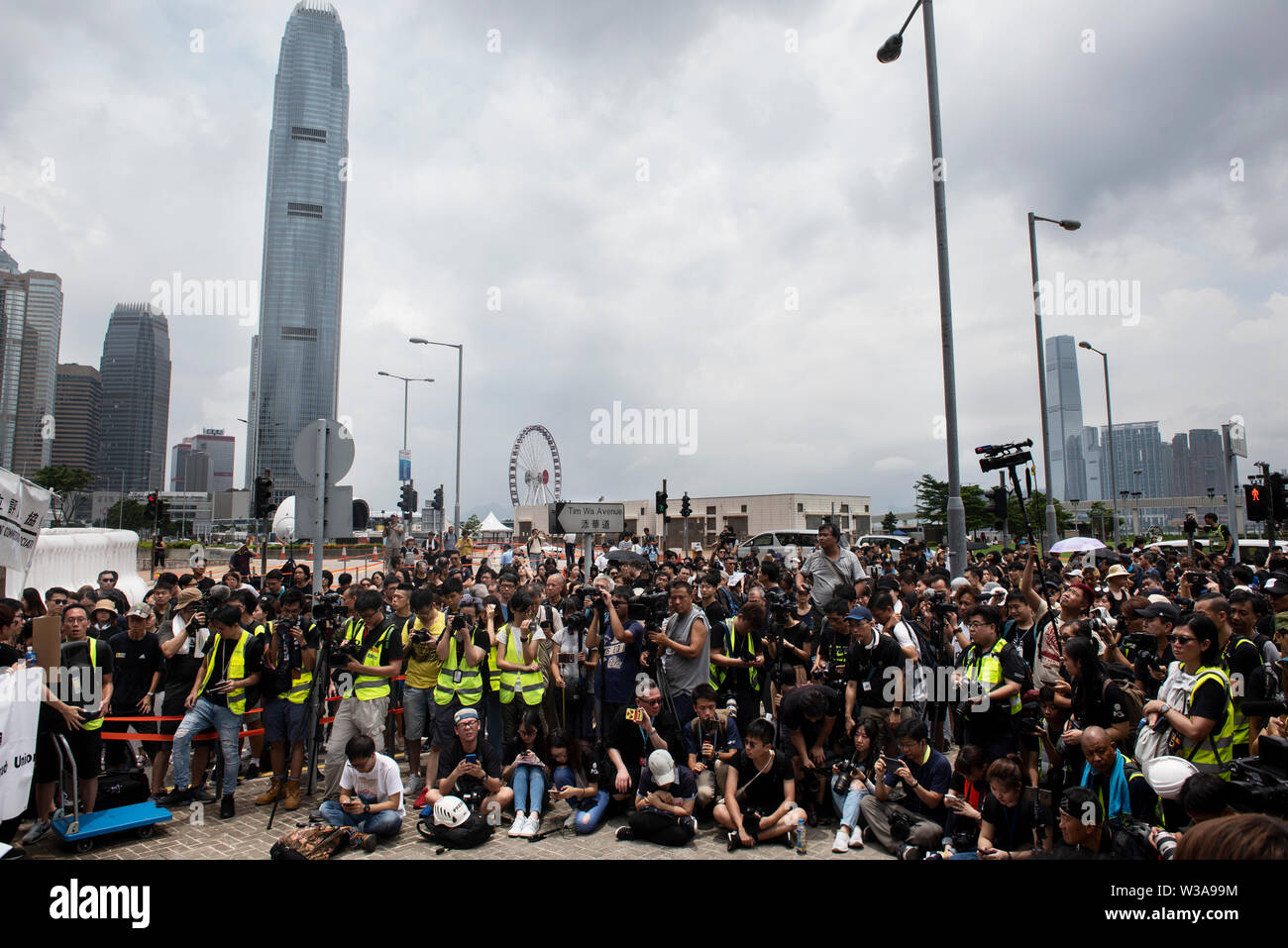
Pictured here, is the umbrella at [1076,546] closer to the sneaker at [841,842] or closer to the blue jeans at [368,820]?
the sneaker at [841,842]

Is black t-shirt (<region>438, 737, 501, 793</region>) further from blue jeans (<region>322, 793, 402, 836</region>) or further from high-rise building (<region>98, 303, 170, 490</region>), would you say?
high-rise building (<region>98, 303, 170, 490</region>)

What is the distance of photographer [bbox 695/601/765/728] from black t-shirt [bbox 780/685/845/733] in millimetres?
575

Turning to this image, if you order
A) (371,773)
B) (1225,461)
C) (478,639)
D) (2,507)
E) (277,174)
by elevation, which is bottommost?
(371,773)

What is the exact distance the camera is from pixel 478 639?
22.5 feet

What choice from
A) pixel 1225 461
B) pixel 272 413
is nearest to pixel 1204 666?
pixel 1225 461

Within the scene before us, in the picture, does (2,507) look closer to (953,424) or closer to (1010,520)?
(953,424)

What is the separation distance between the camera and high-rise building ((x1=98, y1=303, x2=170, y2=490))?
460 ft

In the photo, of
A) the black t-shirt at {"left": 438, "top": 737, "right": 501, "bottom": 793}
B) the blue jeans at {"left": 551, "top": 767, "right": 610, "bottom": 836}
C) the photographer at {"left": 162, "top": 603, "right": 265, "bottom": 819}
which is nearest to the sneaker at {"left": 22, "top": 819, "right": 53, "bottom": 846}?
the photographer at {"left": 162, "top": 603, "right": 265, "bottom": 819}

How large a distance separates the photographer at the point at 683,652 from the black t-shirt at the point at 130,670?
503cm

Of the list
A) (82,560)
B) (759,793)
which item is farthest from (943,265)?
(82,560)

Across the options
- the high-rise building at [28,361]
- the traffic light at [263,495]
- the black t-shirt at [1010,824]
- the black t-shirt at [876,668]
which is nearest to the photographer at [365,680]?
the black t-shirt at [876,668]

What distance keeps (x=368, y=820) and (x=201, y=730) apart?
2.16 metres
